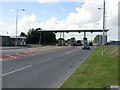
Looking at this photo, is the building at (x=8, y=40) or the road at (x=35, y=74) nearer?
the road at (x=35, y=74)

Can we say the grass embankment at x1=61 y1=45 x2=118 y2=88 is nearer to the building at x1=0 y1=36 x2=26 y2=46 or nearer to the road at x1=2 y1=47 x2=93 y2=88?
the road at x1=2 y1=47 x2=93 y2=88

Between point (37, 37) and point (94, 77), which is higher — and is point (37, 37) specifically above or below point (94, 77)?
above

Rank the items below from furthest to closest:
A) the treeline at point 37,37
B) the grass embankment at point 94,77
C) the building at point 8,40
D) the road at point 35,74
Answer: the treeline at point 37,37
the building at point 8,40
the road at point 35,74
the grass embankment at point 94,77

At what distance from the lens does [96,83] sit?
11406mm

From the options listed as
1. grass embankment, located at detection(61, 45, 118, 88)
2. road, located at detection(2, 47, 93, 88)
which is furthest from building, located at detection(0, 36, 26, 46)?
grass embankment, located at detection(61, 45, 118, 88)

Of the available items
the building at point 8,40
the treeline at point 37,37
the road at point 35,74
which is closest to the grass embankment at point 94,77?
the road at point 35,74

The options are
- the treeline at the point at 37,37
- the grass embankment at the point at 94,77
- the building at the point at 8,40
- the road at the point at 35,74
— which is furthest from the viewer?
the treeline at the point at 37,37

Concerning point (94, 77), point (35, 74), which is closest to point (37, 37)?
point (35, 74)

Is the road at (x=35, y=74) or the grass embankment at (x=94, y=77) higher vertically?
the grass embankment at (x=94, y=77)

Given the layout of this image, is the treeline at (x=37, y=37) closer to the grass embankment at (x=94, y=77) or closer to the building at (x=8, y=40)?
the building at (x=8, y=40)

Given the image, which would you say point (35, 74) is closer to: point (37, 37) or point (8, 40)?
point (8, 40)

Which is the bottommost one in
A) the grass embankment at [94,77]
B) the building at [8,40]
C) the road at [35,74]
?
the road at [35,74]

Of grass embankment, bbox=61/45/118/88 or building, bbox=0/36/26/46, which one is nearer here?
grass embankment, bbox=61/45/118/88

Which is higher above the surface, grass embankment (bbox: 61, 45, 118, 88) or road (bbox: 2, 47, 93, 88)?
grass embankment (bbox: 61, 45, 118, 88)
